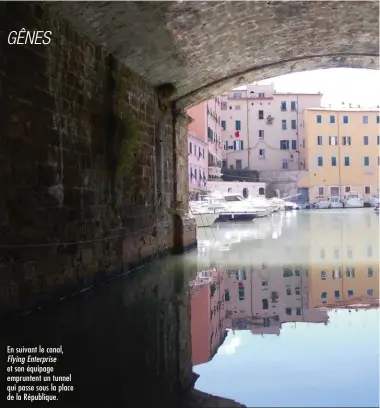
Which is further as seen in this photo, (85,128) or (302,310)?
(85,128)

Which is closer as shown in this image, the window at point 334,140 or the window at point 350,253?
the window at point 350,253

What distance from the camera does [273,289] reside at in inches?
310

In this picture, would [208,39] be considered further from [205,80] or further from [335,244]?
[335,244]

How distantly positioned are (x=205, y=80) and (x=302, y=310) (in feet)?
23.2

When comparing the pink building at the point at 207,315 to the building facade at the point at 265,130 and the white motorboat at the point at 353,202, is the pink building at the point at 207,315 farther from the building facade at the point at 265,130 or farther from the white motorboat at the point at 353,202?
the building facade at the point at 265,130

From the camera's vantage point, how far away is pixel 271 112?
67062mm

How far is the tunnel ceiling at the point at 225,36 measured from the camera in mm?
7441

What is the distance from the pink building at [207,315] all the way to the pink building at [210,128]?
3556 centimetres

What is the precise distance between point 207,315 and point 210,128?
4553 cm

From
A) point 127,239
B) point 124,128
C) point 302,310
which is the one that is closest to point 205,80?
point 124,128

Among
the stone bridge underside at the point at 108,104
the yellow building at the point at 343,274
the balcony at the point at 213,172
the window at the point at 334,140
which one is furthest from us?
the window at the point at 334,140

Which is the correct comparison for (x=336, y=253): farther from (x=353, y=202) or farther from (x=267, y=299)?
(x=353, y=202)

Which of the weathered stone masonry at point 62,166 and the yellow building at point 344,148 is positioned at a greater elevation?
the yellow building at point 344,148

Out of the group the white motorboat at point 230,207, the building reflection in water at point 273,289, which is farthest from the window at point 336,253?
the white motorboat at point 230,207
